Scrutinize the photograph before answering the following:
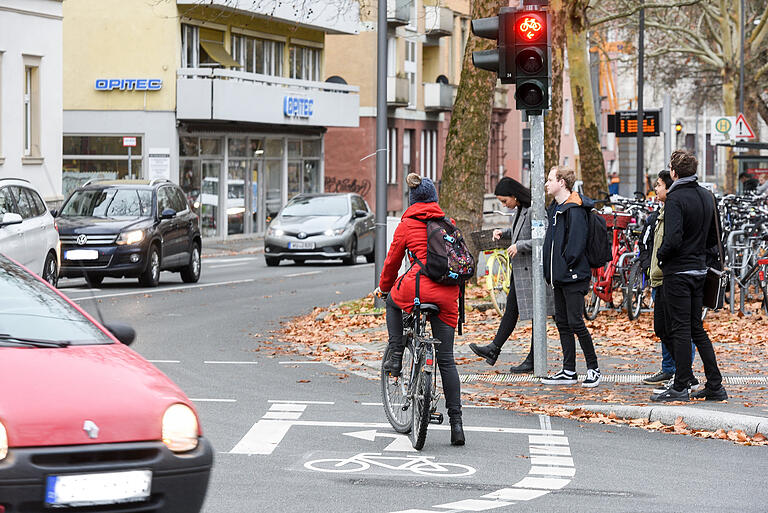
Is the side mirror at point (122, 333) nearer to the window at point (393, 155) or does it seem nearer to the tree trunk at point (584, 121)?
the tree trunk at point (584, 121)

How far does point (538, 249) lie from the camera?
42.5 feet

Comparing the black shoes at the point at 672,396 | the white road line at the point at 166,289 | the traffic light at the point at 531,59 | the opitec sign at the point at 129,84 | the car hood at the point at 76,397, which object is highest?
the opitec sign at the point at 129,84

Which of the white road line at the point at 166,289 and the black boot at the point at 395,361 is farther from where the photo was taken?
the white road line at the point at 166,289

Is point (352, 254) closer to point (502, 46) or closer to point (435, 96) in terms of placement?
point (502, 46)

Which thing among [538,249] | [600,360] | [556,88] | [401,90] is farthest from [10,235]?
[401,90]

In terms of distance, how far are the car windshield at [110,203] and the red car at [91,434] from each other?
60.0 ft

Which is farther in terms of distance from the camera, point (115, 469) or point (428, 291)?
point (428, 291)

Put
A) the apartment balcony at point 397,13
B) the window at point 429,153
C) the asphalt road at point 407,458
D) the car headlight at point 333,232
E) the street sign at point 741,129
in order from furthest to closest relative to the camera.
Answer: the window at point 429,153, the apartment balcony at point 397,13, the street sign at point 741,129, the car headlight at point 333,232, the asphalt road at point 407,458

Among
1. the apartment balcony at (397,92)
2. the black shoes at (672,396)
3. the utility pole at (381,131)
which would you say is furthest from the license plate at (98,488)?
the apartment balcony at (397,92)

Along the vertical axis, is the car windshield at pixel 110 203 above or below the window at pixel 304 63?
below

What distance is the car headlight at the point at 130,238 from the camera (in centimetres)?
2353

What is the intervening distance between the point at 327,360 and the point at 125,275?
9656 mm

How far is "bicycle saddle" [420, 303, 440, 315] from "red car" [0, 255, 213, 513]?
11.0ft

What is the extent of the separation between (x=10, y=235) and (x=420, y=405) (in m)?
11.0
